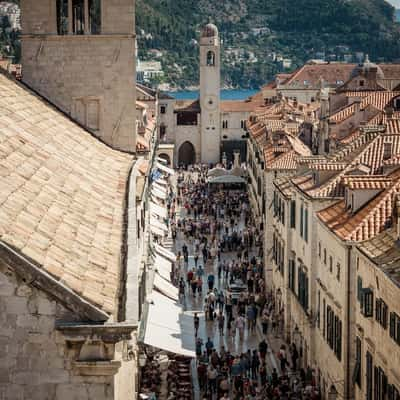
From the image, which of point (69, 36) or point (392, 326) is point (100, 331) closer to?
point (392, 326)

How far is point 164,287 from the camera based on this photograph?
31.9 m

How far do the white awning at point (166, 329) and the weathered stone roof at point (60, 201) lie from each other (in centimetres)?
333

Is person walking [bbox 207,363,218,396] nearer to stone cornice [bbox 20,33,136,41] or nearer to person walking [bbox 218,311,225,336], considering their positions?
person walking [bbox 218,311,225,336]

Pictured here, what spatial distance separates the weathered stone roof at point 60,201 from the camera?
12.0 meters

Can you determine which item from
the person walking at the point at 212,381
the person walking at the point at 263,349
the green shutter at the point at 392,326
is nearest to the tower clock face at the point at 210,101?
the person walking at the point at 263,349

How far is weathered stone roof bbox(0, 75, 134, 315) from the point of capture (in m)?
12.0

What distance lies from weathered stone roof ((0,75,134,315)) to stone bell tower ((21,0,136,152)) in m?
4.12

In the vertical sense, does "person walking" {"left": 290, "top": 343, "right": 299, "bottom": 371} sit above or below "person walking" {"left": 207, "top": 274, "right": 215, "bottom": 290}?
above

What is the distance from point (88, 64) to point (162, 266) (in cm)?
931

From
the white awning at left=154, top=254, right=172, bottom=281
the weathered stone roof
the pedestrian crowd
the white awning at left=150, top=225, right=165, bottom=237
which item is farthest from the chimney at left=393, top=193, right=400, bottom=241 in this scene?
the white awning at left=150, top=225, right=165, bottom=237

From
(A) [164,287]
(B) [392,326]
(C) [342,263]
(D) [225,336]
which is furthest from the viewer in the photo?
(D) [225,336]

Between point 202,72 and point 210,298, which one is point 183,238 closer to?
point 210,298

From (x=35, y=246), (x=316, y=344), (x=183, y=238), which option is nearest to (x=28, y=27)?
(x=316, y=344)

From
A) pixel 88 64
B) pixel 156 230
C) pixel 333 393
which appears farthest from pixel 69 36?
pixel 156 230
